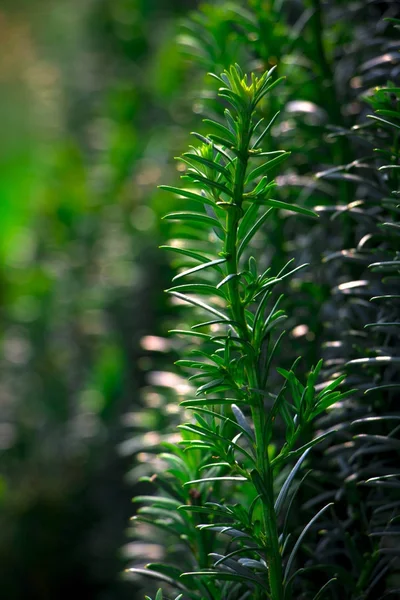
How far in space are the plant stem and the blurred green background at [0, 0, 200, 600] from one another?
0.70 metres

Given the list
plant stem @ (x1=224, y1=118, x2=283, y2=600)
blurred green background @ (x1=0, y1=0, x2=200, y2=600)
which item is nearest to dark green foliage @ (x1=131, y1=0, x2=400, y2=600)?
plant stem @ (x1=224, y1=118, x2=283, y2=600)

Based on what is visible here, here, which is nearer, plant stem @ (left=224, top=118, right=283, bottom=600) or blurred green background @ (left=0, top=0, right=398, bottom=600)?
plant stem @ (left=224, top=118, right=283, bottom=600)

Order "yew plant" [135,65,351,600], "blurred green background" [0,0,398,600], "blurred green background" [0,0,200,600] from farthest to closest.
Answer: "blurred green background" [0,0,200,600]
"blurred green background" [0,0,398,600]
"yew plant" [135,65,351,600]

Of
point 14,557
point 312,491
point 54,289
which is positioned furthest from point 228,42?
point 14,557

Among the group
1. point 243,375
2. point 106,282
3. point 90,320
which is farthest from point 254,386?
point 90,320

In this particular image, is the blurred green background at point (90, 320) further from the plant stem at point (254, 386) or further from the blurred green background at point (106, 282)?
the plant stem at point (254, 386)

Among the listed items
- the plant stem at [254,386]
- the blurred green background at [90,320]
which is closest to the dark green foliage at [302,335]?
the plant stem at [254,386]

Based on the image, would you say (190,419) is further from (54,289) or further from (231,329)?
(54,289)

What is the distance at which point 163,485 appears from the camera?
557mm

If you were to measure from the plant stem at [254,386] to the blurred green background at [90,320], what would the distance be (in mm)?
699

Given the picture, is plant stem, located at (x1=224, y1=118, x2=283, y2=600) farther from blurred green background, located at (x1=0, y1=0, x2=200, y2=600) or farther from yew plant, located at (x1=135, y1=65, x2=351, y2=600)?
blurred green background, located at (x1=0, y1=0, x2=200, y2=600)

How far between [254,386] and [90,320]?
Answer: 1100 millimetres

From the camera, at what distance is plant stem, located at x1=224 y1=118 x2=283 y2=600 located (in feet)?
1.45

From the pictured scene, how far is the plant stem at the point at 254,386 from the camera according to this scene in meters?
0.44
